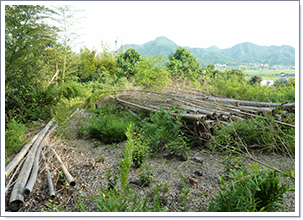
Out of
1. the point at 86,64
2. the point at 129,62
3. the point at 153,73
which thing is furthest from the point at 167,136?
the point at 86,64

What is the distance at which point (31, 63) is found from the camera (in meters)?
3.87

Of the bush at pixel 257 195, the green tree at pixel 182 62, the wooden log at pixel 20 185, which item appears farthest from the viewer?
the green tree at pixel 182 62

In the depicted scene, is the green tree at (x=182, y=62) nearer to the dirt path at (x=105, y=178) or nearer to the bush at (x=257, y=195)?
the dirt path at (x=105, y=178)

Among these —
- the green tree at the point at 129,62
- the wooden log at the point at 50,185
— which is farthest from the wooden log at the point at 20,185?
the green tree at the point at 129,62

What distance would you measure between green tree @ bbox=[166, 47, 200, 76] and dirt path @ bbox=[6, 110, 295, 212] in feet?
23.9

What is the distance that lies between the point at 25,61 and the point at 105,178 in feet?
9.05

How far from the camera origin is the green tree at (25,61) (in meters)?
2.93

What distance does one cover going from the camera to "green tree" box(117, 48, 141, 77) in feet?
38.9

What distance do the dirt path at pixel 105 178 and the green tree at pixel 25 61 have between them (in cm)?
132

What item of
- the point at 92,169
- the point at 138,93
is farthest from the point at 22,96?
the point at 138,93

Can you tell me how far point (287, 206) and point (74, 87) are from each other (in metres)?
4.85

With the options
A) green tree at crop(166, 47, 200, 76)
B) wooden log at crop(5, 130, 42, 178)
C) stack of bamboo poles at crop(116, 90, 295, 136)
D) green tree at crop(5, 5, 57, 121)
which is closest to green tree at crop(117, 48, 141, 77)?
green tree at crop(166, 47, 200, 76)

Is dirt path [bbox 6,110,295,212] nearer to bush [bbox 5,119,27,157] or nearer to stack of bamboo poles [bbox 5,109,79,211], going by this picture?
stack of bamboo poles [bbox 5,109,79,211]
